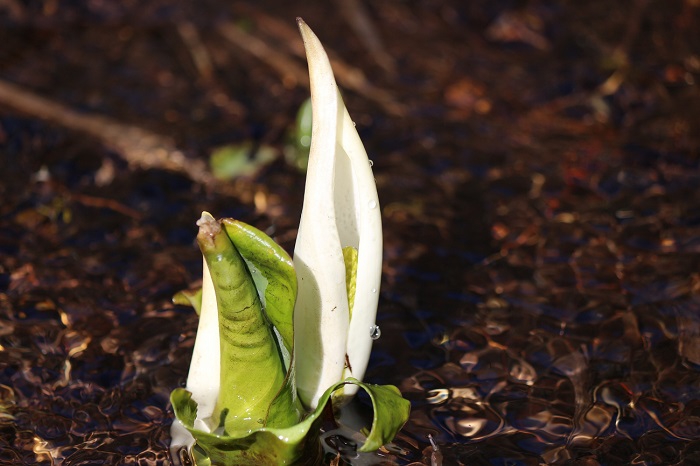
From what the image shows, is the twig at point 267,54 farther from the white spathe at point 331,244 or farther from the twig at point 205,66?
the white spathe at point 331,244

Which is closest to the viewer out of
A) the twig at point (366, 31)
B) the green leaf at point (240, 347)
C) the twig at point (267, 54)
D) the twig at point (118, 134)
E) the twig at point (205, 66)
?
the green leaf at point (240, 347)

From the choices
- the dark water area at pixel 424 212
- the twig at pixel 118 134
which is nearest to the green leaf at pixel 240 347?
the dark water area at pixel 424 212

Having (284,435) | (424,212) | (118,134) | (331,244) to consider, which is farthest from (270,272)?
(118,134)

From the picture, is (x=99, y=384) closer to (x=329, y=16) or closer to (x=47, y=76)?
(x=47, y=76)

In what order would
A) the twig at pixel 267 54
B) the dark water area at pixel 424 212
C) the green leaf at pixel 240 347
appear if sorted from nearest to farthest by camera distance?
the green leaf at pixel 240 347 → the dark water area at pixel 424 212 → the twig at pixel 267 54

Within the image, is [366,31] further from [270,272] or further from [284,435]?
[284,435]

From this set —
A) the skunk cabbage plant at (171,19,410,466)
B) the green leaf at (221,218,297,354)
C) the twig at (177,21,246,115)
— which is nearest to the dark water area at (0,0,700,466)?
the twig at (177,21,246,115)

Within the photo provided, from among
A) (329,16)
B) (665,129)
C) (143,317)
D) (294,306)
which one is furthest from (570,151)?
(294,306)
